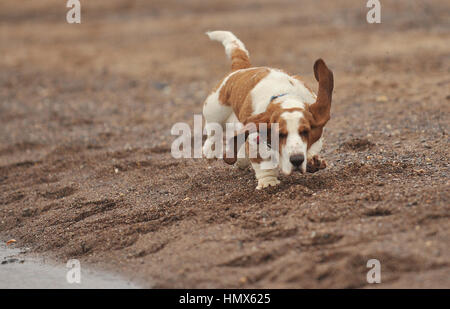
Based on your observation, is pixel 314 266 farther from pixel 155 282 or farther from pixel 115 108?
pixel 115 108

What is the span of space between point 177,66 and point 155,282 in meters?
11.2

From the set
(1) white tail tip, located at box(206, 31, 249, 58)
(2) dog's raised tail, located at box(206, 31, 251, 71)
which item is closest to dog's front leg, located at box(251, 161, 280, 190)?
(2) dog's raised tail, located at box(206, 31, 251, 71)

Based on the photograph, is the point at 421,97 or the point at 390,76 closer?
the point at 421,97

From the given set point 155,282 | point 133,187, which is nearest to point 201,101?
point 133,187

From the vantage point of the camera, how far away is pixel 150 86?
1498 centimetres

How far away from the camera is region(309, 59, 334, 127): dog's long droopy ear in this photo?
6.04 m

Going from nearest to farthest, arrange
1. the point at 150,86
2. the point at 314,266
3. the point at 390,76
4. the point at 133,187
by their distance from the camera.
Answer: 1. the point at 314,266
2. the point at 133,187
3. the point at 390,76
4. the point at 150,86

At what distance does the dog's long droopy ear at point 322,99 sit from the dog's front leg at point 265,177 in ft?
2.95

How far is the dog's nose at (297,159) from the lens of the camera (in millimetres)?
5730

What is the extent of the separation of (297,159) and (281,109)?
1.64 feet

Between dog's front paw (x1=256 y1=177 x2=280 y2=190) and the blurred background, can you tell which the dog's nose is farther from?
dog's front paw (x1=256 y1=177 x2=280 y2=190)

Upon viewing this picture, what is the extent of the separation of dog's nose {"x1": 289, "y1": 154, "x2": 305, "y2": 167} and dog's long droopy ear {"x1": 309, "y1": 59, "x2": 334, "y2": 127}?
405 millimetres

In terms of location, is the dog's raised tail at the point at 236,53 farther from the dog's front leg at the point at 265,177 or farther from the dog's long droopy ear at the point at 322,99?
the dog's long droopy ear at the point at 322,99

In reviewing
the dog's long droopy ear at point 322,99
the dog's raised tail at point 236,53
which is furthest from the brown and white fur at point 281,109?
the dog's raised tail at point 236,53
